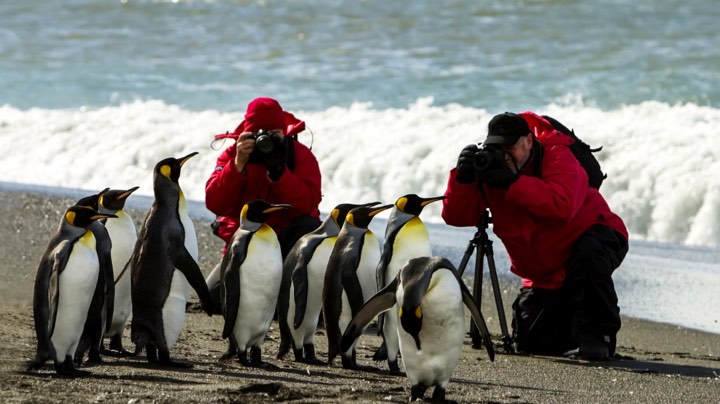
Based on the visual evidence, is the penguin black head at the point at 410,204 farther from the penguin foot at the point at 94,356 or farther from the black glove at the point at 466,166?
the penguin foot at the point at 94,356

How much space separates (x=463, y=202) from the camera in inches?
241

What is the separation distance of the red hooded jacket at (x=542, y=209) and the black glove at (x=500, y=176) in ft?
0.10

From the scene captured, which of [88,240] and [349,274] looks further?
[349,274]

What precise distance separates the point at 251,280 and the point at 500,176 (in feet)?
3.80

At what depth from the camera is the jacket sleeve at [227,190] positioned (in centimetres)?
639

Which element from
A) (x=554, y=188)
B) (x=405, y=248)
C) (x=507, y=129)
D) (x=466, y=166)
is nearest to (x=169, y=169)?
(x=405, y=248)

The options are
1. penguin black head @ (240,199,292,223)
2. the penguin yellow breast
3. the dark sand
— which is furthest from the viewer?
penguin black head @ (240,199,292,223)

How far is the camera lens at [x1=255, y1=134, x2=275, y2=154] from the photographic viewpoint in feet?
20.4

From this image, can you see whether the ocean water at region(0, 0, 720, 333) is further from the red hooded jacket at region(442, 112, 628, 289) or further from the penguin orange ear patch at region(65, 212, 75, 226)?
the penguin orange ear patch at region(65, 212, 75, 226)

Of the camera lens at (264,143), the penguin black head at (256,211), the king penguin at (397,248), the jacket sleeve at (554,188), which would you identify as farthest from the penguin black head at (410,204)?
the camera lens at (264,143)

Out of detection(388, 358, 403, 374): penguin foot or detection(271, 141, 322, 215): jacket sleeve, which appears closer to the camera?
detection(388, 358, 403, 374): penguin foot

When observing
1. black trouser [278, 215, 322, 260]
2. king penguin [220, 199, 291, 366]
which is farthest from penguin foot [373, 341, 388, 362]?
black trouser [278, 215, 322, 260]

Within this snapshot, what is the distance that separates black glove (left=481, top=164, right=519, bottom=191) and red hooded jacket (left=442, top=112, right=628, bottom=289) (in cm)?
3

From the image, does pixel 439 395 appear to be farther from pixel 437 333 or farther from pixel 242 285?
pixel 242 285
